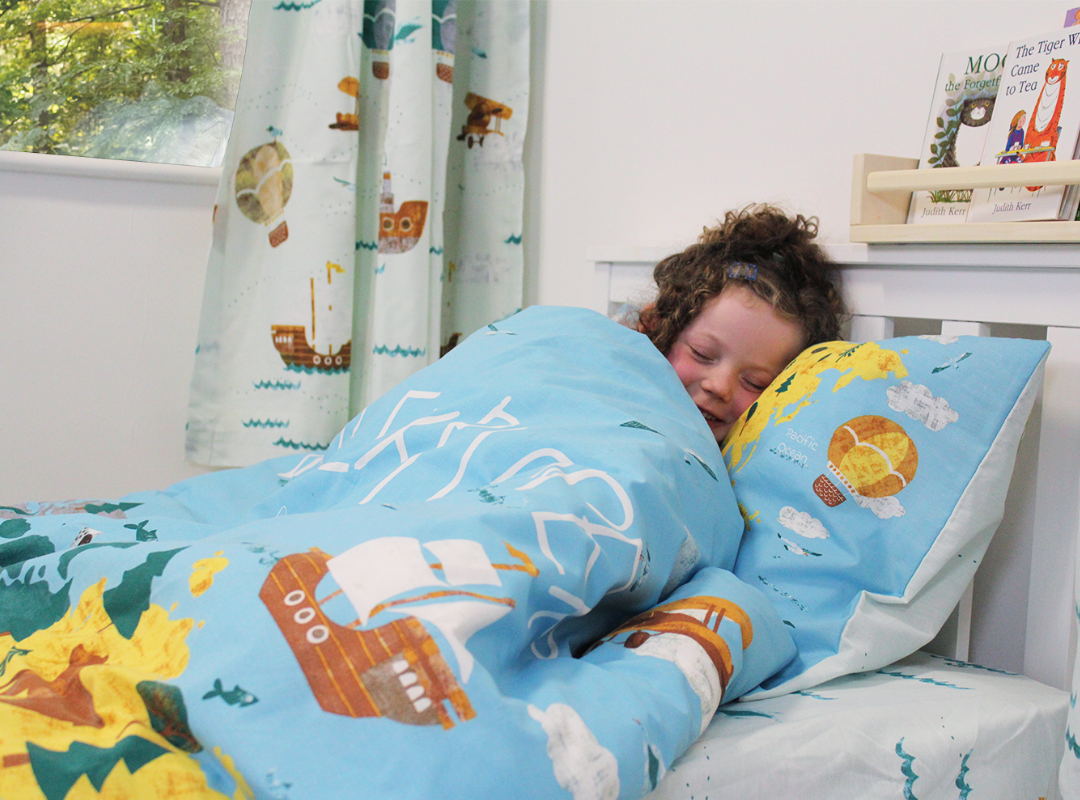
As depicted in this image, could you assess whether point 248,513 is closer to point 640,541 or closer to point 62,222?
point 640,541

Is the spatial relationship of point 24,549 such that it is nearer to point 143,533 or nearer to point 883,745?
point 143,533

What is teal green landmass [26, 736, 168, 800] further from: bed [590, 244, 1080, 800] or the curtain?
the curtain

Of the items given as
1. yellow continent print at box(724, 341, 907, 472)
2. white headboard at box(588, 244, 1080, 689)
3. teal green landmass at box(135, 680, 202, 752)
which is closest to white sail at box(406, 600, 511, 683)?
teal green landmass at box(135, 680, 202, 752)

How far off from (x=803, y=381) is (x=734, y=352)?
0.18 meters

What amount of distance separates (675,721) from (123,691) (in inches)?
12.2

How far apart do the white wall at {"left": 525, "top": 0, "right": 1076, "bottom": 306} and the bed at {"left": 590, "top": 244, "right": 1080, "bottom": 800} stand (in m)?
0.21

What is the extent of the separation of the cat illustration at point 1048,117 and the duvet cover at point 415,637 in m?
0.45

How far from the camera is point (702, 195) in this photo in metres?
1.30

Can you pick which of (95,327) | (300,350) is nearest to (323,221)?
(300,350)

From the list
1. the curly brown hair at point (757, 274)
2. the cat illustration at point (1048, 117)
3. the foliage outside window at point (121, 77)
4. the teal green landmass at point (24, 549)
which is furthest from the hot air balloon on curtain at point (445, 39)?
the teal green landmass at point (24, 549)

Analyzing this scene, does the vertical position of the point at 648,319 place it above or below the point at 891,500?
above

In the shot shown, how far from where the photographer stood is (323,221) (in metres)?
1.49

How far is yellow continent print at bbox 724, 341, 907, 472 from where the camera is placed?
2.63 ft

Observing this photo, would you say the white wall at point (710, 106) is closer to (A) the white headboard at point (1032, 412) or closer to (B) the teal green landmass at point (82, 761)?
(A) the white headboard at point (1032, 412)
